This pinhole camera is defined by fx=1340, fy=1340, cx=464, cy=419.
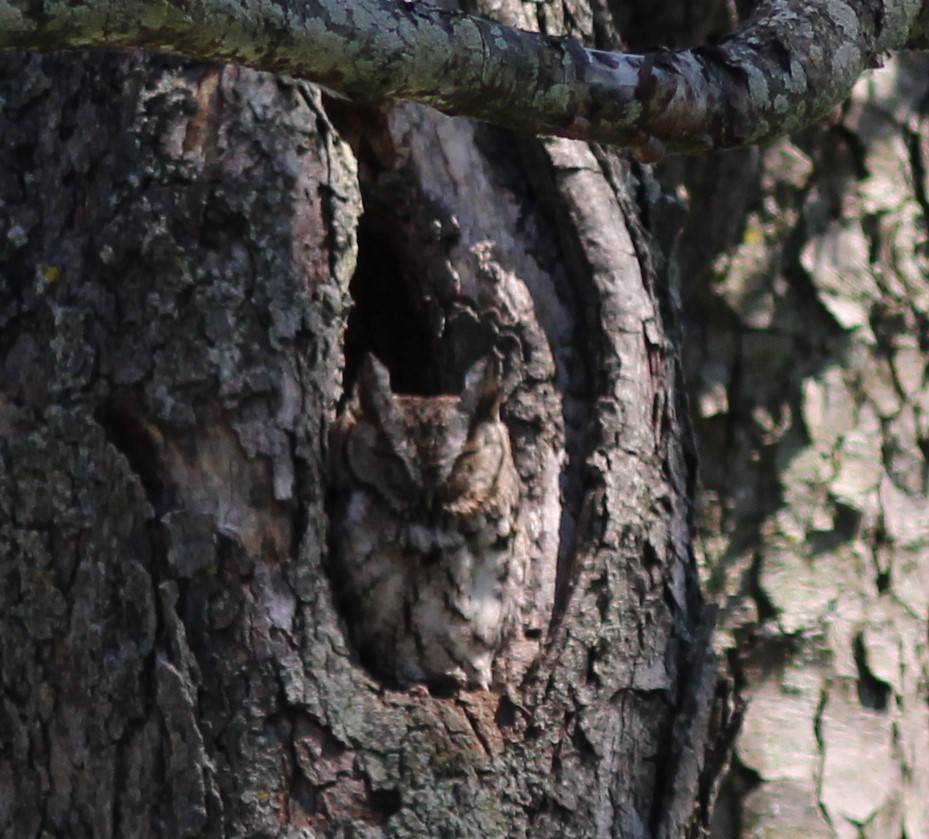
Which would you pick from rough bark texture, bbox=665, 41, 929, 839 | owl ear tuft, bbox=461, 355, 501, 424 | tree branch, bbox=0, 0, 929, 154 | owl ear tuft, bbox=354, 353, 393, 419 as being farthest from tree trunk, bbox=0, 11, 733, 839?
rough bark texture, bbox=665, 41, 929, 839

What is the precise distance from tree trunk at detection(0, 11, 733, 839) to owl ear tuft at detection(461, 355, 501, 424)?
0.08 ft

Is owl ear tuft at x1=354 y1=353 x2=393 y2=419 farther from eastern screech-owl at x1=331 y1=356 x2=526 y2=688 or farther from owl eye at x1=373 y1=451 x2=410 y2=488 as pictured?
owl eye at x1=373 y1=451 x2=410 y2=488

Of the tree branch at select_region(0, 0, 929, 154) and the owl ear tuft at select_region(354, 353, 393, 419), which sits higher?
the tree branch at select_region(0, 0, 929, 154)

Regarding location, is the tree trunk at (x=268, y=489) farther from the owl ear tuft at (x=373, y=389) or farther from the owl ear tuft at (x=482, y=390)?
the owl ear tuft at (x=373, y=389)

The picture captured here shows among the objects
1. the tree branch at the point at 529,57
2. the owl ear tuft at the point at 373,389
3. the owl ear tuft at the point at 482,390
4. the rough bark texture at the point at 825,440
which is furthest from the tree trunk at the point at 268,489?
the rough bark texture at the point at 825,440

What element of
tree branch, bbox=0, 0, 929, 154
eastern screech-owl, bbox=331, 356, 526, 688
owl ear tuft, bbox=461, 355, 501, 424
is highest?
tree branch, bbox=0, 0, 929, 154

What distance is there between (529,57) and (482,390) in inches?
41.6

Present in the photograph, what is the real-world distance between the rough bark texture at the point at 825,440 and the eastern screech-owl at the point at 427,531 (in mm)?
920

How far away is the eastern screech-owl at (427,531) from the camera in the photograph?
2.15 metres

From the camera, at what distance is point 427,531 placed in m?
2.34

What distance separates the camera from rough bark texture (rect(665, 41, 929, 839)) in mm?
3074

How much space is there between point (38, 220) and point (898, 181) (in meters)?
2.10

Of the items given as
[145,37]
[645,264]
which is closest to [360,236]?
[645,264]

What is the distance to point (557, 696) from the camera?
2059 mm
